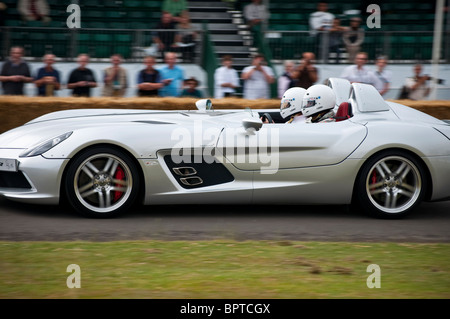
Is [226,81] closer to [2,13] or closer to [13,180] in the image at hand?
[2,13]

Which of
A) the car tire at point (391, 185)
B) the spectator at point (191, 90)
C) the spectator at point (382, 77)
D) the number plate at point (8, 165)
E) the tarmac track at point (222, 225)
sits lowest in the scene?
the tarmac track at point (222, 225)

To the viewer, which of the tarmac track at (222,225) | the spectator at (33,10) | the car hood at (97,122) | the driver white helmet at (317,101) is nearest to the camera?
the tarmac track at (222,225)

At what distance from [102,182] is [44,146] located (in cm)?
58

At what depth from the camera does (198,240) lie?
5.30 m

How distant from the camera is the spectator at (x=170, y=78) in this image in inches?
387

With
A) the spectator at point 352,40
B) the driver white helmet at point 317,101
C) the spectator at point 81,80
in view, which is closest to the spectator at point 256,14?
the spectator at point 352,40

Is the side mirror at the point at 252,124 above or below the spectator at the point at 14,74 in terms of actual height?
below

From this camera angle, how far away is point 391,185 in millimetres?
6258

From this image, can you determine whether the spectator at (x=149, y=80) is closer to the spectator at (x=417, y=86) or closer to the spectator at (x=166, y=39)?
the spectator at (x=166, y=39)

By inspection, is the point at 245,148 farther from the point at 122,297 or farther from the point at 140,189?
the point at 122,297

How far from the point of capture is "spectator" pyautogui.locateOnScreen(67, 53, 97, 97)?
984cm

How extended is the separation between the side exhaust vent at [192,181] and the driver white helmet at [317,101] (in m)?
1.36
